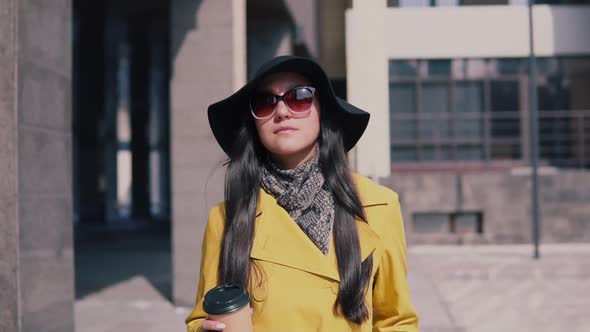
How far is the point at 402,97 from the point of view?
64.8ft

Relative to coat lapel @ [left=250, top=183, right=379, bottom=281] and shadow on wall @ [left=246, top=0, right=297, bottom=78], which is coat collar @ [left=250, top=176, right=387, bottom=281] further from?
shadow on wall @ [left=246, top=0, right=297, bottom=78]

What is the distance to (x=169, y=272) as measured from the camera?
40.5 feet

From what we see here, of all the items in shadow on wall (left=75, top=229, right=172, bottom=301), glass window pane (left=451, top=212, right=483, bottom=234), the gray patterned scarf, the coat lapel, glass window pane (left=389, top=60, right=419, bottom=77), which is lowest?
shadow on wall (left=75, top=229, right=172, bottom=301)

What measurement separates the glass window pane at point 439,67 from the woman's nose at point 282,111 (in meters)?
18.1

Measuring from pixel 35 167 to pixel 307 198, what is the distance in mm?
3013

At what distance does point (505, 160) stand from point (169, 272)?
12041 mm

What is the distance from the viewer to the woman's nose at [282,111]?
2324 millimetres

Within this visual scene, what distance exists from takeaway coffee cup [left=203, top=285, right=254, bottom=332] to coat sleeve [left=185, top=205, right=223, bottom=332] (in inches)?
13.8

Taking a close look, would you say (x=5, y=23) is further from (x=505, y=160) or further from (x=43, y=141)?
(x=505, y=160)

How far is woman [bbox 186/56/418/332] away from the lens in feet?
7.53

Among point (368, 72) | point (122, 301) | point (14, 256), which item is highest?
point (368, 72)

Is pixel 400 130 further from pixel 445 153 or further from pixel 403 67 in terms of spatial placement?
pixel 403 67

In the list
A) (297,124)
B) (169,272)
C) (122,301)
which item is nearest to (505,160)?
(169,272)

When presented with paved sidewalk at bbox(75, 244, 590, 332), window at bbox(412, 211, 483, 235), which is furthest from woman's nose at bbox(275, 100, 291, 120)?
window at bbox(412, 211, 483, 235)
